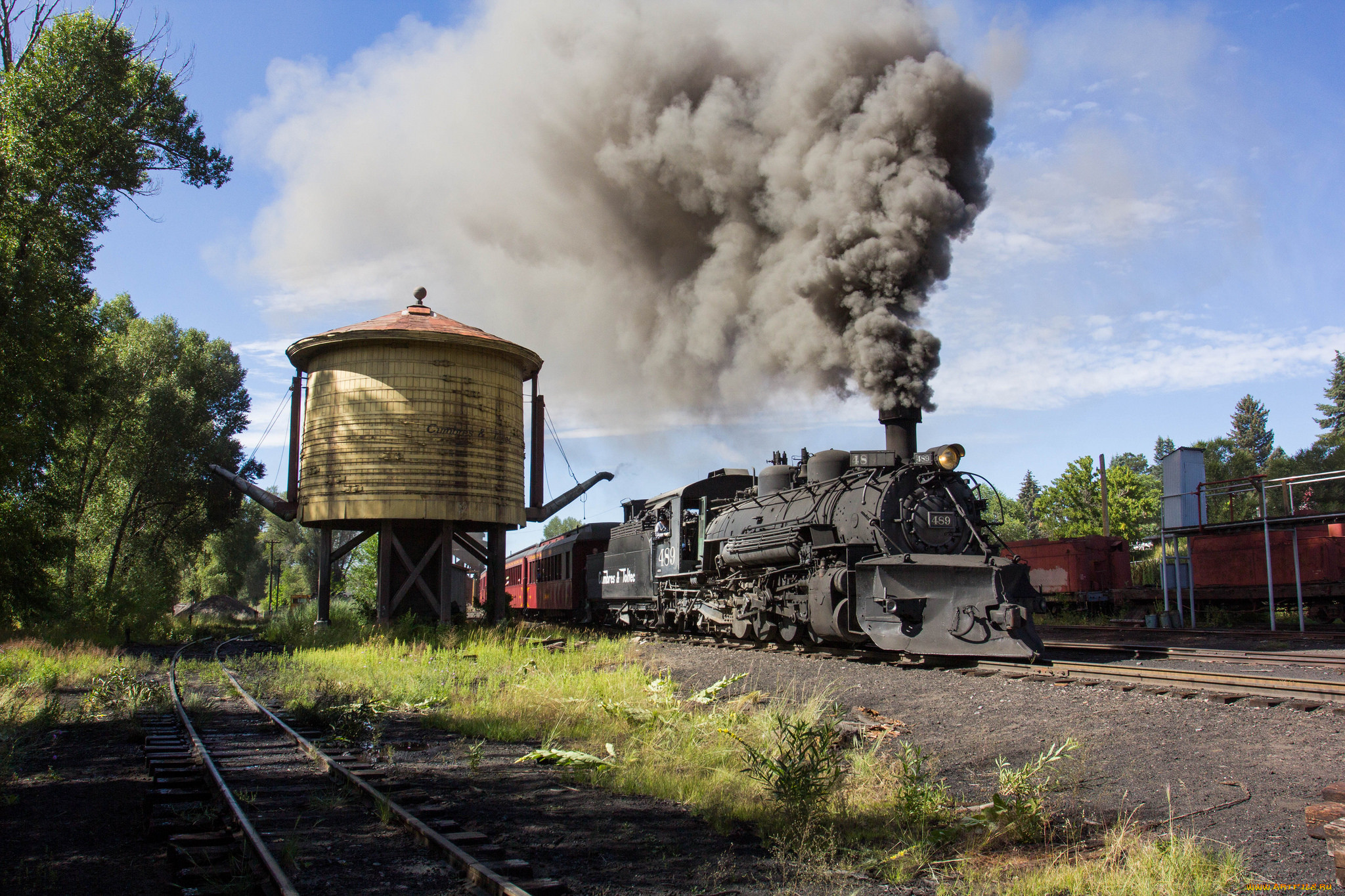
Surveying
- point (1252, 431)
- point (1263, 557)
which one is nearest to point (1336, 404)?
point (1252, 431)

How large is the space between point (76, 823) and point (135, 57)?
53.1ft

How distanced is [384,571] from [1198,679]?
54.6 ft

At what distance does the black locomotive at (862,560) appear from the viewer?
417 inches

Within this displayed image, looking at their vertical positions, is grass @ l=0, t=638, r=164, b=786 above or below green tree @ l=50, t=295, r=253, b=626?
below

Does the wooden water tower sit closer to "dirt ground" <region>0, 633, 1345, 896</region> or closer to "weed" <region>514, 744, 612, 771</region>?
"dirt ground" <region>0, 633, 1345, 896</region>

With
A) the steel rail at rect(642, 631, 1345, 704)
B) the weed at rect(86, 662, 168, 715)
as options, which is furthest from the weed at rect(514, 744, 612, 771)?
the weed at rect(86, 662, 168, 715)

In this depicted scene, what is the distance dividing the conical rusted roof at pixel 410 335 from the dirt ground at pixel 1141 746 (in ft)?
42.1

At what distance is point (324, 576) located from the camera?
2183 centimetres

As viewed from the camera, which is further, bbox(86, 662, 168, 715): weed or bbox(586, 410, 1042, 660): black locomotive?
bbox(586, 410, 1042, 660): black locomotive

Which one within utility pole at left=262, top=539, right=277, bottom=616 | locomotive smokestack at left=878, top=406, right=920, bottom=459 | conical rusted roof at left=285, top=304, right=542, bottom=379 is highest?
conical rusted roof at left=285, top=304, right=542, bottom=379

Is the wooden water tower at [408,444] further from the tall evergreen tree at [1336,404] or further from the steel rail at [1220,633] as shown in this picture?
the tall evergreen tree at [1336,404]

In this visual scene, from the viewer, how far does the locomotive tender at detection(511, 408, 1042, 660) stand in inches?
417

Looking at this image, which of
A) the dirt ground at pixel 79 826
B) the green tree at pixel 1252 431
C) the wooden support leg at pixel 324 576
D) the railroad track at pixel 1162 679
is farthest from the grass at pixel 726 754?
the green tree at pixel 1252 431

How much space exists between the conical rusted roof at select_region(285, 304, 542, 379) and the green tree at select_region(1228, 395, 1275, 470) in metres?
86.8
